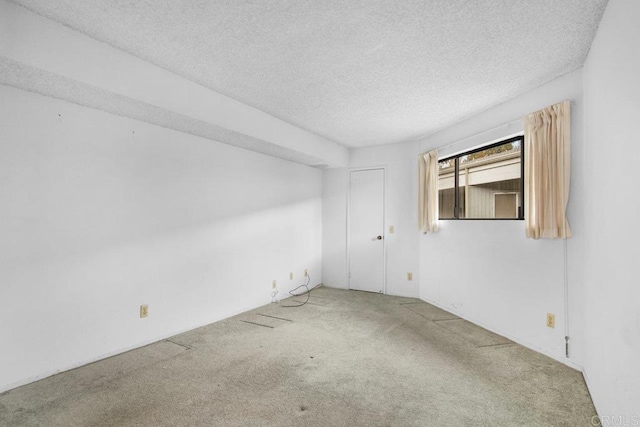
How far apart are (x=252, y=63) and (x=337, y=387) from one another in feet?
8.76

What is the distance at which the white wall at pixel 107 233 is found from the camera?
228cm

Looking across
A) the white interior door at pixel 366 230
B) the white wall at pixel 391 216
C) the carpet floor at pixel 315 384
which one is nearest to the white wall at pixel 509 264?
the carpet floor at pixel 315 384

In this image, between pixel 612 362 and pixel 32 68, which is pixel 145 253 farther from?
pixel 612 362

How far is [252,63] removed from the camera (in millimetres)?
2570

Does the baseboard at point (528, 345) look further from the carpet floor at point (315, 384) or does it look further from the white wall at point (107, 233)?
the white wall at point (107, 233)

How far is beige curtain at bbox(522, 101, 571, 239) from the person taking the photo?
2609 mm

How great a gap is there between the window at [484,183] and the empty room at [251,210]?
0.03m

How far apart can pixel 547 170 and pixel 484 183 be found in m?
0.96

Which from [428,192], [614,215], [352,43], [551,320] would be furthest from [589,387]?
[352,43]

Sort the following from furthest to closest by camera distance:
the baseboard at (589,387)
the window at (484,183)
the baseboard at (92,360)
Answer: the window at (484,183) < the baseboard at (92,360) < the baseboard at (589,387)

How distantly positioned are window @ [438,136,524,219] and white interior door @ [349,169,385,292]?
1.12 m

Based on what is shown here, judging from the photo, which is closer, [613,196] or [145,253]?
[613,196]

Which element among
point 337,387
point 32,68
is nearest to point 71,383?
point 337,387

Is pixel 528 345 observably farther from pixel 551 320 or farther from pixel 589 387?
pixel 589 387
